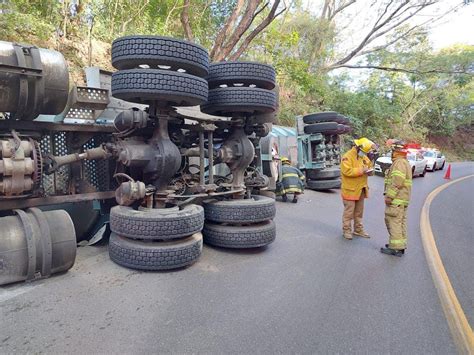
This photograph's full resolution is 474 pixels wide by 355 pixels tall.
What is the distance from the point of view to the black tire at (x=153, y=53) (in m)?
3.55

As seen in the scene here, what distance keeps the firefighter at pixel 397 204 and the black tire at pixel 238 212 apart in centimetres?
163

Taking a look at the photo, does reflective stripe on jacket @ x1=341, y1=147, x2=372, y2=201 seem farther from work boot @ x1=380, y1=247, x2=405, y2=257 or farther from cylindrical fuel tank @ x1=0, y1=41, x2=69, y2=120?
cylindrical fuel tank @ x1=0, y1=41, x2=69, y2=120

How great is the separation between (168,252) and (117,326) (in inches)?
42.0

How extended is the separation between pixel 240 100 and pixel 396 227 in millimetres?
2552

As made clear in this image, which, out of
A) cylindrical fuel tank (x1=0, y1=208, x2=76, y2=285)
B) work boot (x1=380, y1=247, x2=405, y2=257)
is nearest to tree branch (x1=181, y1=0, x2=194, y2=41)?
work boot (x1=380, y1=247, x2=405, y2=257)

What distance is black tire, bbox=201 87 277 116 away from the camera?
4.54 meters

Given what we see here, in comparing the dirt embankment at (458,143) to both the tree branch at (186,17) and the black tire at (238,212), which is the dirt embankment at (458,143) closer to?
the tree branch at (186,17)

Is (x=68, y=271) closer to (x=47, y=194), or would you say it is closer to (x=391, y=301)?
(x=47, y=194)

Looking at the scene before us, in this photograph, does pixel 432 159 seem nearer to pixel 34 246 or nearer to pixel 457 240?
pixel 457 240

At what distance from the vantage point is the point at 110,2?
10.3 metres

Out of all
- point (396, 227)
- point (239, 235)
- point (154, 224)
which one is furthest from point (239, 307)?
point (396, 227)

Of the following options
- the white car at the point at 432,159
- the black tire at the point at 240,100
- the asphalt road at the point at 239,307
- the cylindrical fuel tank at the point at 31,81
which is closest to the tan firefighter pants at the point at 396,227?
the asphalt road at the point at 239,307

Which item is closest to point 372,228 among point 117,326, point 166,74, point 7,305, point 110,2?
point 166,74

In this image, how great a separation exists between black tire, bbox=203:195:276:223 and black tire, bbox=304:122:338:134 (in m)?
6.91
